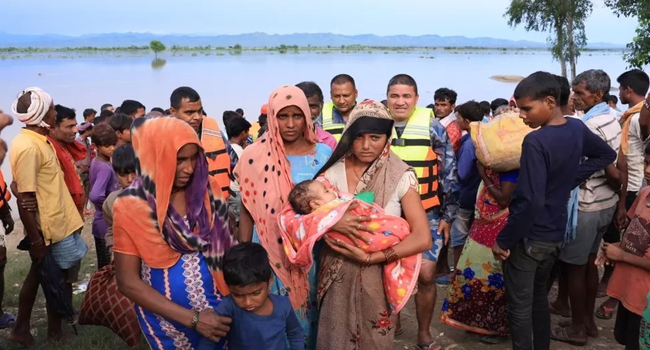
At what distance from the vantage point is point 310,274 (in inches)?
121

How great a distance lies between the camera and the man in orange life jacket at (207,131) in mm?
4480

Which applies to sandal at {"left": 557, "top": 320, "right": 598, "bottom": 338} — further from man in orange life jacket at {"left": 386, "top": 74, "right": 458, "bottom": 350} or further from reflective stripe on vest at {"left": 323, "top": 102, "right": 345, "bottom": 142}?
reflective stripe on vest at {"left": 323, "top": 102, "right": 345, "bottom": 142}

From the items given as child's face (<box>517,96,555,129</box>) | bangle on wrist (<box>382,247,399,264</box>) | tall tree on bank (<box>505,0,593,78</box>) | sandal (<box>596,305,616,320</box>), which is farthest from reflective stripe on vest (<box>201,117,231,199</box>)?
tall tree on bank (<box>505,0,593,78</box>)

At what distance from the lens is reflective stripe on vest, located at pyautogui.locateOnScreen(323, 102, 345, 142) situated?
4648 mm

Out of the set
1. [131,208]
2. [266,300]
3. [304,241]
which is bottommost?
[266,300]

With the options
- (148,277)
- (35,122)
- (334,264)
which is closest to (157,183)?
(148,277)

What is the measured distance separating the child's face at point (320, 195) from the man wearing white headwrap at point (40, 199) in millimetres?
2147

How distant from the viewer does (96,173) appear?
4332 mm

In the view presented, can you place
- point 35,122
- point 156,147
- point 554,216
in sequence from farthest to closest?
point 35,122, point 554,216, point 156,147

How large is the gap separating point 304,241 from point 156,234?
2.37 feet

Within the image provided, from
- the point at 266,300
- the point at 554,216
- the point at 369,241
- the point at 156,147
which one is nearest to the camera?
the point at 156,147

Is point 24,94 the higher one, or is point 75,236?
point 24,94

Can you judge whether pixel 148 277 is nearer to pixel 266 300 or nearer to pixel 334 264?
pixel 266 300

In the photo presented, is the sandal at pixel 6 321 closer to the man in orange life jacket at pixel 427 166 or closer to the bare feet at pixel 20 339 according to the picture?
the bare feet at pixel 20 339
